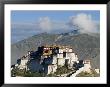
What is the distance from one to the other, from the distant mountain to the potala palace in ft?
0.05

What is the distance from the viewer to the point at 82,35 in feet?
6.13

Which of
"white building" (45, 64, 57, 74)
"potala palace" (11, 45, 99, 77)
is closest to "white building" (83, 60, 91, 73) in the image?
"potala palace" (11, 45, 99, 77)

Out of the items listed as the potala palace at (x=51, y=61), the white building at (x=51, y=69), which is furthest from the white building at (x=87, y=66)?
the white building at (x=51, y=69)

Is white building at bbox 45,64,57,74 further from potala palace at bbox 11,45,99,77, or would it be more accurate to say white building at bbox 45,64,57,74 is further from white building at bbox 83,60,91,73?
white building at bbox 83,60,91,73

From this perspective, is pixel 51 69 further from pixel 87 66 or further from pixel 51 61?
pixel 87 66

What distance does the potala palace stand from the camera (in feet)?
6.09

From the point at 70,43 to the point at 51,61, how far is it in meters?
0.10

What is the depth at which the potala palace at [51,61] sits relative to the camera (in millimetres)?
1856

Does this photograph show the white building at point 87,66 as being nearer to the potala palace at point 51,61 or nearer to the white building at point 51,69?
the potala palace at point 51,61

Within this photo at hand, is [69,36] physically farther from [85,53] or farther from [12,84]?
[12,84]

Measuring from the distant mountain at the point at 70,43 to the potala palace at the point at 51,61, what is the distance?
0.02 metres

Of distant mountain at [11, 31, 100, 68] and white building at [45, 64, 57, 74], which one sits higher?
distant mountain at [11, 31, 100, 68]

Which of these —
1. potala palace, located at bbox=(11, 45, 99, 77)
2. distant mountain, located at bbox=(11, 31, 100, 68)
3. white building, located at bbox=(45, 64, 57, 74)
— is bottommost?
white building, located at bbox=(45, 64, 57, 74)

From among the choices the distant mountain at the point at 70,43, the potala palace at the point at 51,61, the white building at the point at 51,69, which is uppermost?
the distant mountain at the point at 70,43
